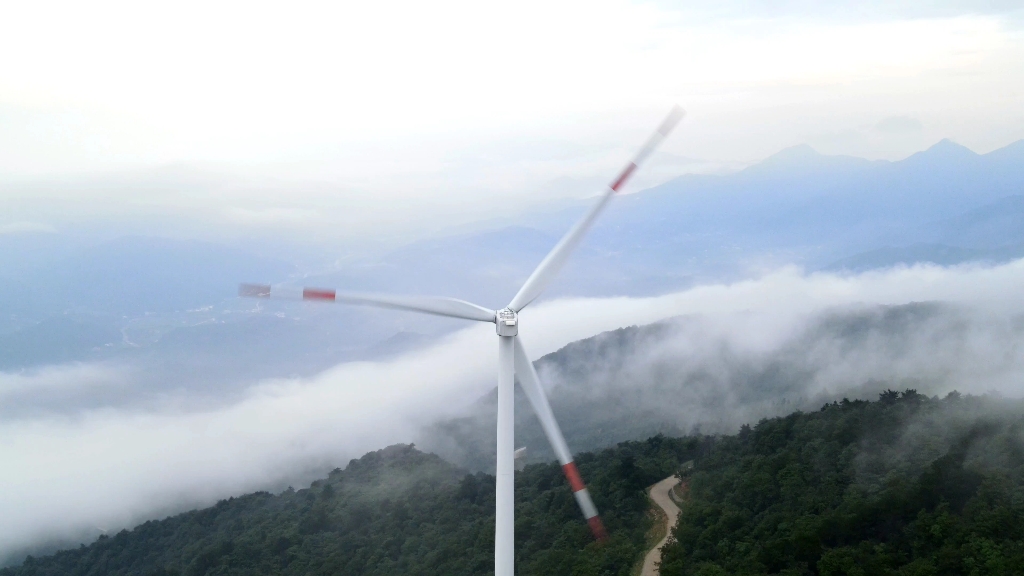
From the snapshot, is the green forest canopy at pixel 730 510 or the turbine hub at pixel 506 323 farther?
the green forest canopy at pixel 730 510

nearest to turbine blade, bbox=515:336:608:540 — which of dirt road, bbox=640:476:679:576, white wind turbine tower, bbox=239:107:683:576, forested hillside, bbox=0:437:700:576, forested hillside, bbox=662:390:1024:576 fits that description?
white wind turbine tower, bbox=239:107:683:576

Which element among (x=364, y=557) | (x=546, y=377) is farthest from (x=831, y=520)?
(x=546, y=377)

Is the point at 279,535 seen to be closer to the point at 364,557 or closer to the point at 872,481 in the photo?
the point at 364,557

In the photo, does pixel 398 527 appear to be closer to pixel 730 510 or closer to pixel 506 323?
pixel 730 510

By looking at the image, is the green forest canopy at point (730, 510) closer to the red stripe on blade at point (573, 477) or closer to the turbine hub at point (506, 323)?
the red stripe on blade at point (573, 477)

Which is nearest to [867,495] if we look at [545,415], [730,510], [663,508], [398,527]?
[730,510]

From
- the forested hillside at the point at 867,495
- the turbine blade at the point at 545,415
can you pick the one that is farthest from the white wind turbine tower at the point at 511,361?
the forested hillside at the point at 867,495

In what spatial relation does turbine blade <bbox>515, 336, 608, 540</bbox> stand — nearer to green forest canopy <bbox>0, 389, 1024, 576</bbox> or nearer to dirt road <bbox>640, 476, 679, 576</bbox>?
green forest canopy <bbox>0, 389, 1024, 576</bbox>
